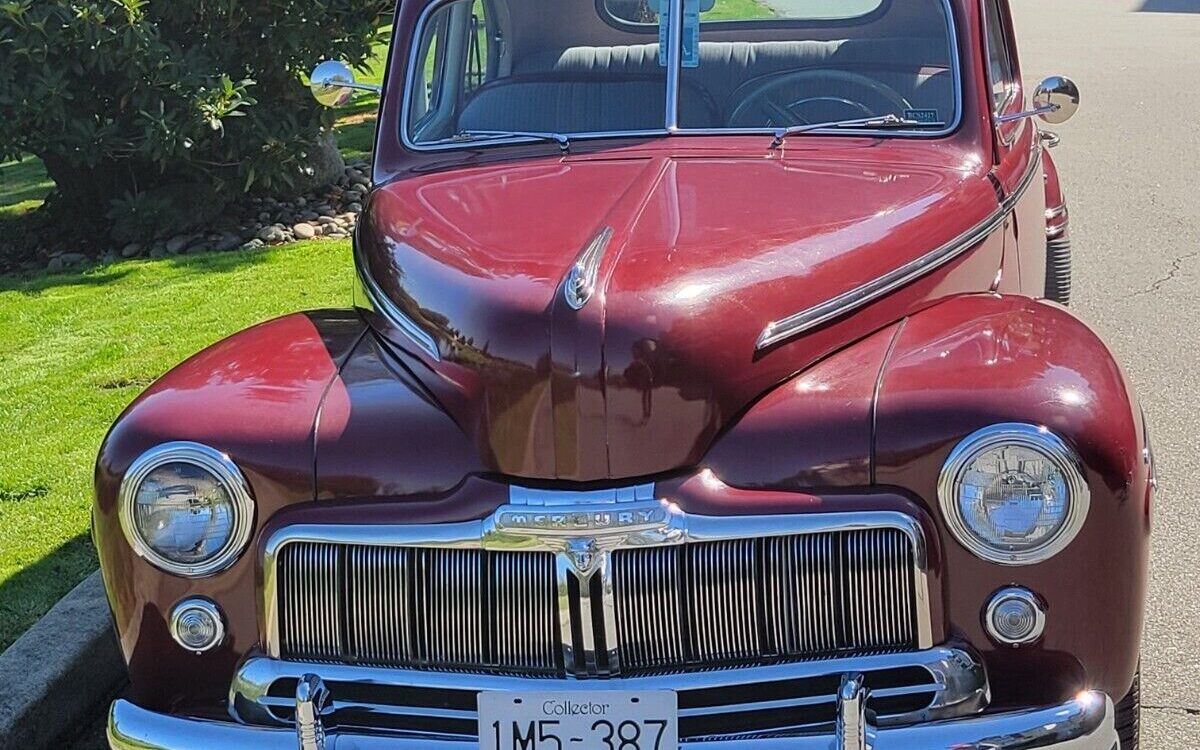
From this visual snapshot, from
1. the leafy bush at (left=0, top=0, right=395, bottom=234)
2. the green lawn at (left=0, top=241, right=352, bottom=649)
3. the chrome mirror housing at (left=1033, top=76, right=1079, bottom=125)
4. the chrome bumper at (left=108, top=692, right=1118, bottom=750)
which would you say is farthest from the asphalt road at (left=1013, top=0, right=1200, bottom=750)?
the leafy bush at (left=0, top=0, right=395, bottom=234)

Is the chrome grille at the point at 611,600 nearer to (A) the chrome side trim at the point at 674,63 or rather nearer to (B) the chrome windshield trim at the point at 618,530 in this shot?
(B) the chrome windshield trim at the point at 618,530

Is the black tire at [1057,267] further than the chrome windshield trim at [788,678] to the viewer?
Yes

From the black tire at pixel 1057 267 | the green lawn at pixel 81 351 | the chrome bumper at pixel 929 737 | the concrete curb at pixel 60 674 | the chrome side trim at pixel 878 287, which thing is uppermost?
the chrome side trim at pixel 878 287

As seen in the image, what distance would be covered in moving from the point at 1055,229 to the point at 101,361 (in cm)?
406

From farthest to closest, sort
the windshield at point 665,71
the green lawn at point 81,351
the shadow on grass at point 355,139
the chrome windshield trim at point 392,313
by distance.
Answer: the shadow on grass at point 355,139 → the green lawn at point 81,351 → the windshield at point 665,71 → the chrome windshield trim at point 392,313

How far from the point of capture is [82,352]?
6.48 metres

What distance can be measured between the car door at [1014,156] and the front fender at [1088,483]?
3.58 feet

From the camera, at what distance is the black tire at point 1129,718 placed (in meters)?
2.73

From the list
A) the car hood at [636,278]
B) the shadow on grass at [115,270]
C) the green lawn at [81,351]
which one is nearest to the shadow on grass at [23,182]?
the green lawn at [81,351]

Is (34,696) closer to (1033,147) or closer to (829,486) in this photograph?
(829,486)

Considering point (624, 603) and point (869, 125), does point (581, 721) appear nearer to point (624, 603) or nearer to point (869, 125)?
point (624, 603)

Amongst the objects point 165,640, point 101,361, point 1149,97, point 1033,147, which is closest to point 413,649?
point 165,640

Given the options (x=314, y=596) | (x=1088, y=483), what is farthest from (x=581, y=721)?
(x=1088, y=483)

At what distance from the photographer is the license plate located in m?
2.49
